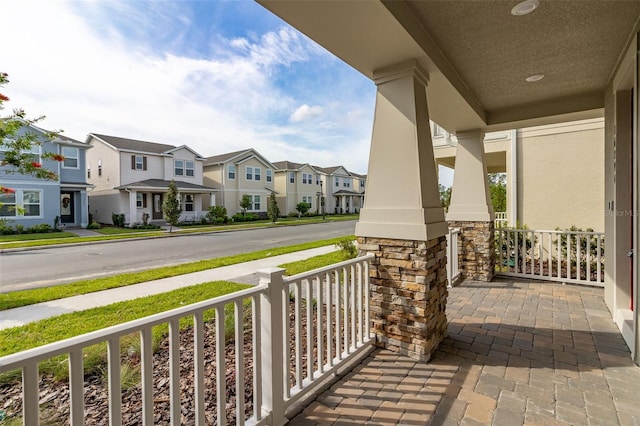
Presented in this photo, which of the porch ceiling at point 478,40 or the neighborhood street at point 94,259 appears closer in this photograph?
the porch ceiling at point 478,40

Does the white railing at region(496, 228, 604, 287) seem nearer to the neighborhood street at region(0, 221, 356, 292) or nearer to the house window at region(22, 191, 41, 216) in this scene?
the neighborhood street at region(0, 221, 356, 292)

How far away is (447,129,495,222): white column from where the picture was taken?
5.68 meters

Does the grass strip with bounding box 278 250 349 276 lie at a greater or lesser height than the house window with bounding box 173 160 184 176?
lesser

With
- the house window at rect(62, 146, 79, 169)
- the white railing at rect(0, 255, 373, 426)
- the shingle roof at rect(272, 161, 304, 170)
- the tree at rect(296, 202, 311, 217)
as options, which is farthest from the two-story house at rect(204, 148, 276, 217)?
Answer: the white railing at rect(0, 255, 373, 426)

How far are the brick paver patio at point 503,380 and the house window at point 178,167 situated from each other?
2319 centimetres

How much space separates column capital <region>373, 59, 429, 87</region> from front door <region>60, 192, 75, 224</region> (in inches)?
895

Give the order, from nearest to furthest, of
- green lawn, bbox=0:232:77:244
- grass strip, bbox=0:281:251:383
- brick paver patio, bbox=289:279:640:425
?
brick paver patio, bbox=289:279:640:425 < grass strip, bbox=0:281:251:383 < green lawn, bbox=0:232:77:244

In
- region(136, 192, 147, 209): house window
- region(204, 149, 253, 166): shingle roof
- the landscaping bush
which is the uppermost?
region(204, 149, 253, 166): shingle roof

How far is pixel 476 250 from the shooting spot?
5.80 m

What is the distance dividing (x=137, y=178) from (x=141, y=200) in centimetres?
154

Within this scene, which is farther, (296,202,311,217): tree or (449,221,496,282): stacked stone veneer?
(296,202,311,217): tree

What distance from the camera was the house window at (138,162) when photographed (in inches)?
816

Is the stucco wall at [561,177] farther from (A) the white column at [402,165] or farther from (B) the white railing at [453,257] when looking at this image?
(A) the white column at [402,165]

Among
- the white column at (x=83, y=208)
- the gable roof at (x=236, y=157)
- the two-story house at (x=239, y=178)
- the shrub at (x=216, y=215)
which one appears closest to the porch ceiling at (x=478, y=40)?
the shrub at (x=216, y=215)
